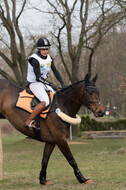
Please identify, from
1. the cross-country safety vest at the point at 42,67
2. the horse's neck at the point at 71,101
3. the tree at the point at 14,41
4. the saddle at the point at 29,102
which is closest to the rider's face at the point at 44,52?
the cross-country safety vest at the point at 42,67

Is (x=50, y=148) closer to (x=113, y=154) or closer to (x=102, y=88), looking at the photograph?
(x=113, y=154)

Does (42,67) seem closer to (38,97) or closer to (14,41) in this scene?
(38,97)

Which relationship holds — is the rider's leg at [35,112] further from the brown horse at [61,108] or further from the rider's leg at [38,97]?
the brown horse at [61,108]

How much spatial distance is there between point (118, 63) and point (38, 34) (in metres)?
17.4

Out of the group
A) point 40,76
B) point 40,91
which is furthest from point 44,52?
point 40,91

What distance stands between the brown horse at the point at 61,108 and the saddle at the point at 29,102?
3.6 inches

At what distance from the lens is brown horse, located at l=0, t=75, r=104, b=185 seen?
24.6 feet

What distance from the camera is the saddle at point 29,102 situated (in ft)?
24.7

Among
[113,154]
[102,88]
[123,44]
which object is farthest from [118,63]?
[113,154]

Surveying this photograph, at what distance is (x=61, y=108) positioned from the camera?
773 centimetres

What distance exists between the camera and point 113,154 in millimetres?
15055

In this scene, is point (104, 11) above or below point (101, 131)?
above

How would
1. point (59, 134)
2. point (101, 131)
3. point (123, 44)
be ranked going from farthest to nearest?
point (123, 44) → point (101, 131) → point (59, 134)

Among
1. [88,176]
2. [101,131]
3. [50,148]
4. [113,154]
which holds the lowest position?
[101,131]
